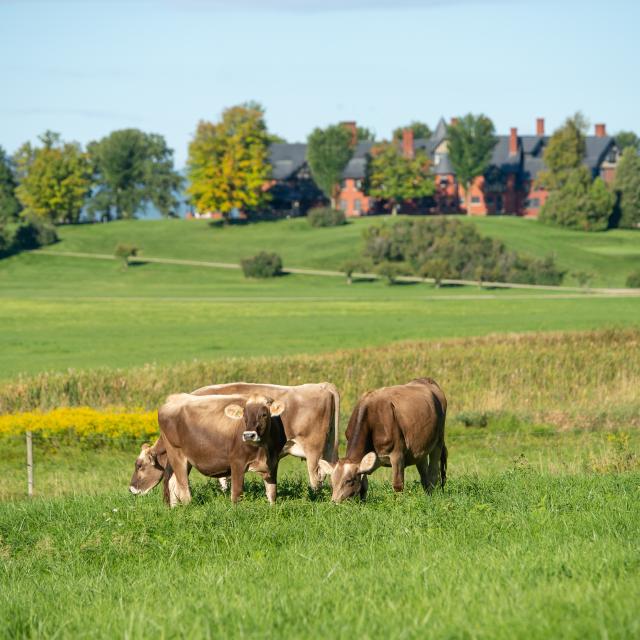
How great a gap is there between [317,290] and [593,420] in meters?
71.4

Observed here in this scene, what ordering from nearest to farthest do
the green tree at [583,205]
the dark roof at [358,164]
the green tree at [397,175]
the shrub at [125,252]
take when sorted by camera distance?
the shrub at [125,252]
the green tree at [583,205]
the green tree at [397,175]
the dark roof at [358,164]

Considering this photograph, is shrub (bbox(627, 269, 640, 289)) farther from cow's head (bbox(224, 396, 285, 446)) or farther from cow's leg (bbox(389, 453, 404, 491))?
cow's head (bbox(224, 396, 285, 446))

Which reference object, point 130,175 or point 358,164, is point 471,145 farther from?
point 130,175

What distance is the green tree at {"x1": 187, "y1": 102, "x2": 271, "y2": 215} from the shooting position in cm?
14650

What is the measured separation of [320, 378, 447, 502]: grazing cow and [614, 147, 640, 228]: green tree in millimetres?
137699

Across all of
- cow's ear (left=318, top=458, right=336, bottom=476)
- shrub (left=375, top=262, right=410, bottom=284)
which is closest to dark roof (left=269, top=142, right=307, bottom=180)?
shrub (left=375, top=262, right=410, bottom=284)

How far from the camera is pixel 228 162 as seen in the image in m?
146

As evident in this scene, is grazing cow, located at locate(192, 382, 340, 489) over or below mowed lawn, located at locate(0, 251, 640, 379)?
over

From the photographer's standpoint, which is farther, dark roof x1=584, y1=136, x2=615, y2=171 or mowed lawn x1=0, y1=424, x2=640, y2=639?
dark roof x1=584, y1=136, x2=615, y2=171

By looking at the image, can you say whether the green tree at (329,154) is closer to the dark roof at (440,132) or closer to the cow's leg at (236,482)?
the dark roof at (440,132)

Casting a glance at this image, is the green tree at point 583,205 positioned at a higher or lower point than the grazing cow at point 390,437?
lower

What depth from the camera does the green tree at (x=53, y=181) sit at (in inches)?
5994

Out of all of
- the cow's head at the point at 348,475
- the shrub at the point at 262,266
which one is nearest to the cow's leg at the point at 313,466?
the cow's head at the point at 348,475

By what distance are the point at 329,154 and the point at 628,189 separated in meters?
40.1
